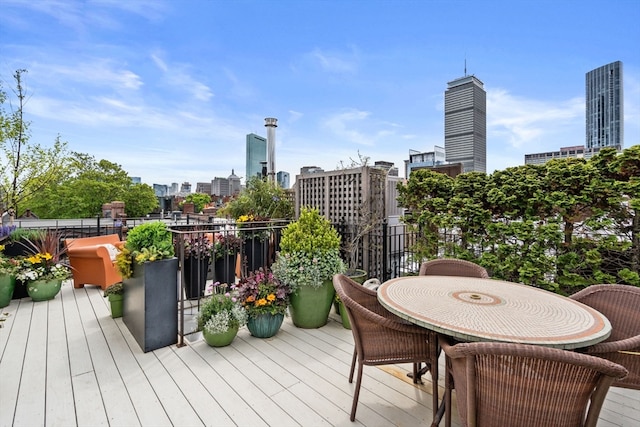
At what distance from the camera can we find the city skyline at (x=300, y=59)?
17.1ft

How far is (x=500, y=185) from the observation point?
346cm

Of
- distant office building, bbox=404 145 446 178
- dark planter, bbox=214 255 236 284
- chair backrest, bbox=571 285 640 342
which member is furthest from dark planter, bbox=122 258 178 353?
distant office building, bbox=404 145 446 178

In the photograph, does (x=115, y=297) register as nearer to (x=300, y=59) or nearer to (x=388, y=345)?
(x=388, y=345)

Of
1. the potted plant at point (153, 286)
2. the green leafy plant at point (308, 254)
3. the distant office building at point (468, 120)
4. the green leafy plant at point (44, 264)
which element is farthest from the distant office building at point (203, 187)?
the green leafy plant at point (308, 254)

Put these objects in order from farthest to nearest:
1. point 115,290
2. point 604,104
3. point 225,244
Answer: point 604,104 → point 225,244 → point 115,290

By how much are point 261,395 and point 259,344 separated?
84 cm

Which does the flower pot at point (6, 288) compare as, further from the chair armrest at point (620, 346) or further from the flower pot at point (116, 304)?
the chair armrest at point (620, 346)

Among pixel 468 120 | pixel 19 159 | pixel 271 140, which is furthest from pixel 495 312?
pixel 468 120

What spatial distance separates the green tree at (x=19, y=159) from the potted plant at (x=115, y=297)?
19.5ft

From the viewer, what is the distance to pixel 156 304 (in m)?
2.81

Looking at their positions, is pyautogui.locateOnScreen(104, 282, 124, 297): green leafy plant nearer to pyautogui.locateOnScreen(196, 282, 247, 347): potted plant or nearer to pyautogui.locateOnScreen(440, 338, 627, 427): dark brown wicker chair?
pyautogui.locateOnScreen(196, 282, 247, 347): potted plant

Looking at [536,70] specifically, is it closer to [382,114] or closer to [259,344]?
[382,114]

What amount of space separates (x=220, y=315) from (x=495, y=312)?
7.65 ft

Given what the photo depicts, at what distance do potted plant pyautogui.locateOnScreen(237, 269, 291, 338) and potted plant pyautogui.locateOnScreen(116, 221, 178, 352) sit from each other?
0.68 meters
